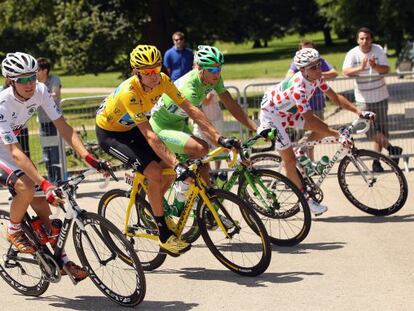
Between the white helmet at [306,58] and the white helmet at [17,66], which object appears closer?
the white helmet at [17,66]

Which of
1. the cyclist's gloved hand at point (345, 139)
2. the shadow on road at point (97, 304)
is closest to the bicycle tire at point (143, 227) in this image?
the shadow on road at point (97, 304)

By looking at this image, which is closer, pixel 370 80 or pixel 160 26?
pixel 370 80

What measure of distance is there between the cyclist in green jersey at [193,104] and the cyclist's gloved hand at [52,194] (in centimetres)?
200

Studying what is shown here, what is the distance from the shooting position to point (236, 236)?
7938 millimetres

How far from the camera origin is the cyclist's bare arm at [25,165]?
7.04 meters

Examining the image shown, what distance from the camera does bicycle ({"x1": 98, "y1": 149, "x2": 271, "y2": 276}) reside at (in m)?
7.72

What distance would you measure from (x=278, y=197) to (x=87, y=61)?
1924 cm

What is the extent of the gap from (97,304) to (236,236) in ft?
4.30

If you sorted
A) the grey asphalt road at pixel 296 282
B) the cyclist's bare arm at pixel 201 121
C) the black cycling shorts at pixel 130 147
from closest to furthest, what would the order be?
the grey asphalt road at pixel 296 282
the cyclist's bare arm at pixel 201 121
the black cycling shorts at pixel 130 147

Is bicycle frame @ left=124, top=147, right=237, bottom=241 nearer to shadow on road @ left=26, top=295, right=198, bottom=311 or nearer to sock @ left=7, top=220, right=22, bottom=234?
shadow on road @ left=26, top=295, right=198, bottom=311

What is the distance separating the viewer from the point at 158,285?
792 centimetres

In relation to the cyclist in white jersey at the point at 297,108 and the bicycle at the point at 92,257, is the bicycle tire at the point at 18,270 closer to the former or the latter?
the bicycle at the point at 92,257

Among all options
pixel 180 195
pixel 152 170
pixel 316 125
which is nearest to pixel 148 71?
pixel 152 170

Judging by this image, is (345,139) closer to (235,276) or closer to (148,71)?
(235,276)
